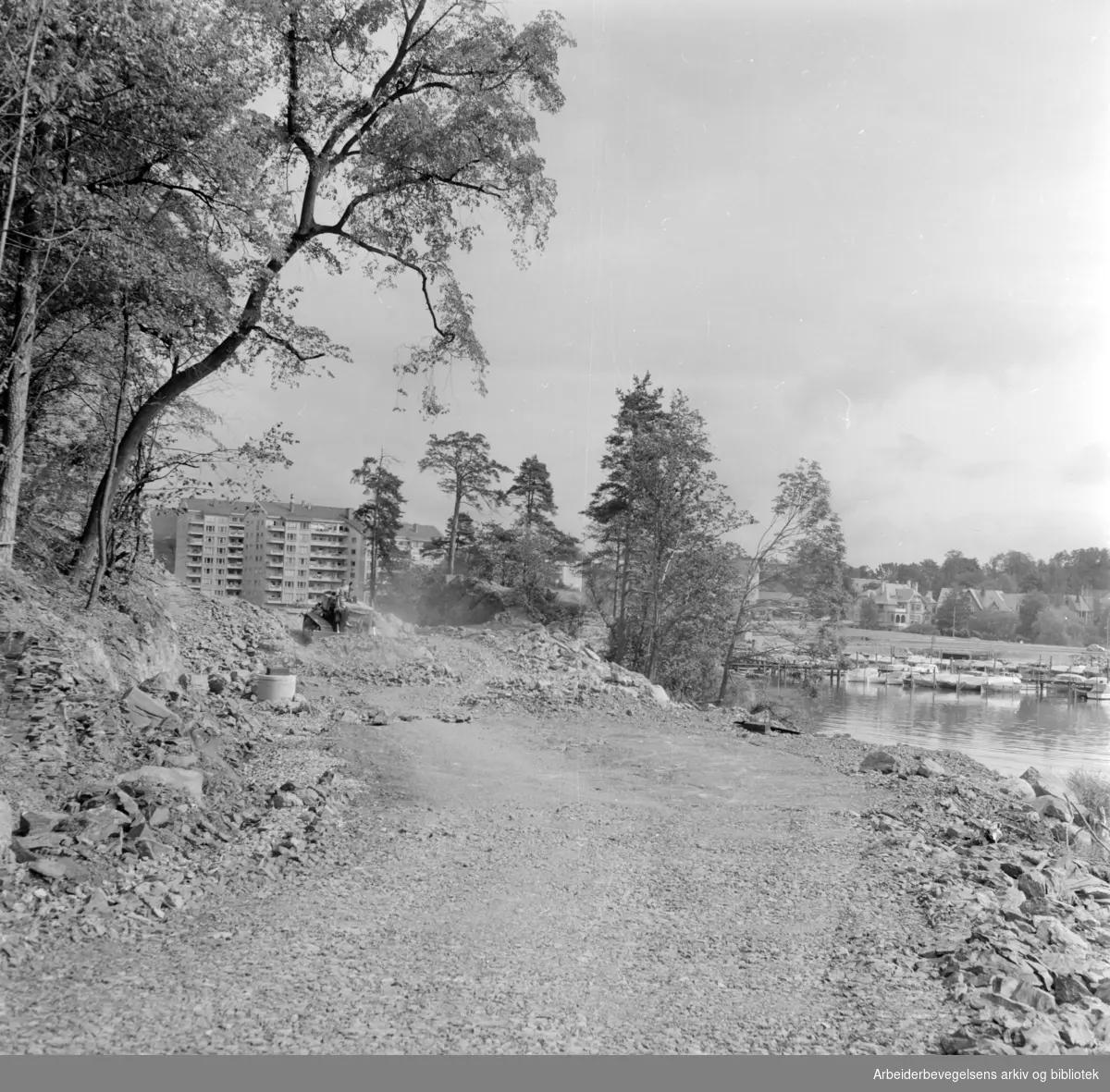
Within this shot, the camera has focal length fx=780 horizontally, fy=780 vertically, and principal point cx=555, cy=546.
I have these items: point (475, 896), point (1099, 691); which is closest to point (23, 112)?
point (475, 896)

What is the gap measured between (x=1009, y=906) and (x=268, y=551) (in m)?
12.9

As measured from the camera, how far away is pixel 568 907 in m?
3.82

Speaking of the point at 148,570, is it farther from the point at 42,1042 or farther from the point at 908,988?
the point at 908,988

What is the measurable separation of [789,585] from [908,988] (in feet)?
57.5

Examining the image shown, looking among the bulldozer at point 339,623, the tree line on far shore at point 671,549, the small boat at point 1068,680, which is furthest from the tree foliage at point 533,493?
the small boat at point 1068,680

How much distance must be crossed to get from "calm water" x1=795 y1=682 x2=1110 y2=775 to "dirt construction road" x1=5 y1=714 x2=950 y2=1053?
7912 millimetres

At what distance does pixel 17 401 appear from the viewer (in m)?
7.12

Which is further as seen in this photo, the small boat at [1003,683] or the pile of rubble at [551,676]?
the small boat at [1003,683]

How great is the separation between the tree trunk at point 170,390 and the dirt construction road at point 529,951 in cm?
506

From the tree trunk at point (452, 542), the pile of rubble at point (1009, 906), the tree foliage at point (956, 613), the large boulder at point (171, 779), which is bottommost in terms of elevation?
the pile of rubble at point (1009, 906)

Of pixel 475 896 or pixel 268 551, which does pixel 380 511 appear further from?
pixel 475 896

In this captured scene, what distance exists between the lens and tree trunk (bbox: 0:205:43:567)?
6785mm

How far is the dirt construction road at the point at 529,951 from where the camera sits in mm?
2639

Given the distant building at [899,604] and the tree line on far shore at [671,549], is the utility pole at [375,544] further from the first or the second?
the distant building at [899,604]
